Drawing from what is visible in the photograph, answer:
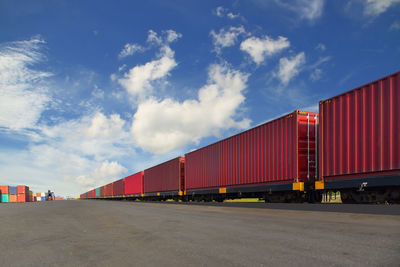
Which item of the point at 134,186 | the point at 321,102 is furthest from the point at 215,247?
the point at 134,186

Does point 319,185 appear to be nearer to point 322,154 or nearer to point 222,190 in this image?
point 322,154

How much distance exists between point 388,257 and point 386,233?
7.74ft

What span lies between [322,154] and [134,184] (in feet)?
119

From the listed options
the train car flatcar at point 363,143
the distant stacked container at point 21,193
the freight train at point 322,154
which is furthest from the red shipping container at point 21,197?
the train car flatcar at point 363,143

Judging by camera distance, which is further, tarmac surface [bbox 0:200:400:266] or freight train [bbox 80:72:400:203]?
freight train [bbox 80:72:400:203]

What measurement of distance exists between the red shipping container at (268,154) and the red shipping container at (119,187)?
33336mm

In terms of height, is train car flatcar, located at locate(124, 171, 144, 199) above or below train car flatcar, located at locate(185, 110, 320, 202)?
below

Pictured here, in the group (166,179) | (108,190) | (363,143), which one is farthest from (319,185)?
(108,190)

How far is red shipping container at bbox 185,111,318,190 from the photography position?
48.0 feet

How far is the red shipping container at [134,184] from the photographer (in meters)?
42.4

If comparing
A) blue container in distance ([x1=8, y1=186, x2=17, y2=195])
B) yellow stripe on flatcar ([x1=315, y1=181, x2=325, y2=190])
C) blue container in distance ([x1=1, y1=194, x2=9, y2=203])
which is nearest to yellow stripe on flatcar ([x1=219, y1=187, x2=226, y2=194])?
yellow stripe on flatcar ([x1=315, y1=181, x2=325, y2=190])

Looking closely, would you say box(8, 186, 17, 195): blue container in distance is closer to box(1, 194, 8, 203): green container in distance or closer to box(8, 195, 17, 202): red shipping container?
box(8, 195, 17, 202): red shipping container

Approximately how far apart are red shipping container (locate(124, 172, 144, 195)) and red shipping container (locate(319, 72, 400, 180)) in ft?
106

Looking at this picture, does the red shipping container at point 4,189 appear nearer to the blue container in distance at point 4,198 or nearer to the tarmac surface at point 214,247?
the blue container in distance at point 4,198
